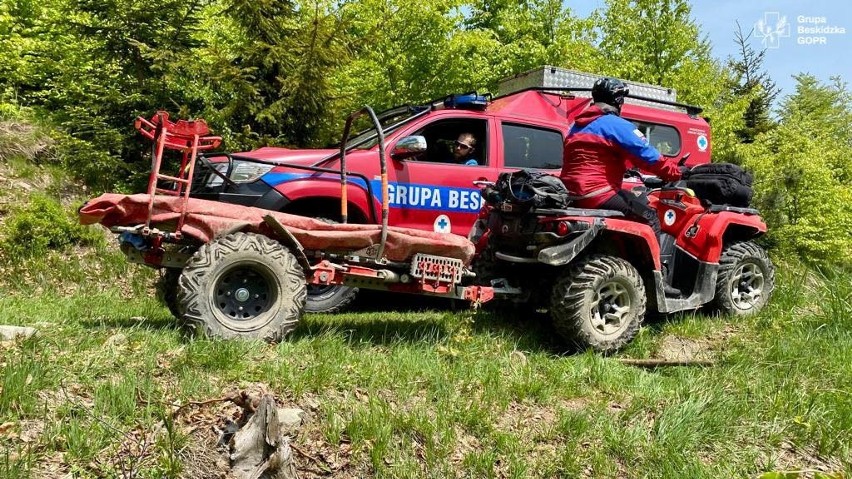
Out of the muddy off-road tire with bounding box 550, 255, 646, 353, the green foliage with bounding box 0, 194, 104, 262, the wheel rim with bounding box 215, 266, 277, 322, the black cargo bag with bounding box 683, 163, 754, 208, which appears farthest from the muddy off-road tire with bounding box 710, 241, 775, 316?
the green foliage with bounding box 0, 194, 104, 262

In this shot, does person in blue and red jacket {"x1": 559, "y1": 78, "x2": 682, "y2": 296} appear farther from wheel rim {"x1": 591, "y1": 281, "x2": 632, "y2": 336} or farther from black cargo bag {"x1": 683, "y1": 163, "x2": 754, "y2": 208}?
black cargo bag {"x1": 683, "y1": 163, "x2": 754, "y2": 208}

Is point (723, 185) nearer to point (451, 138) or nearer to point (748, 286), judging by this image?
point (748, 286)

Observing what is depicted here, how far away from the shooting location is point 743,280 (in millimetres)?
6523

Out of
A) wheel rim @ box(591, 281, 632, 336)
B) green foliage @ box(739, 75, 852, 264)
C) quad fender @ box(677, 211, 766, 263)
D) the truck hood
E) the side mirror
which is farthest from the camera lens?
green foliage @ box(739, 75, 852, 264)

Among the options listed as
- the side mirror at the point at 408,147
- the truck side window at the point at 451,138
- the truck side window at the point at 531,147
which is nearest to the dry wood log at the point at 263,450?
the side mirror at the point at 408,147

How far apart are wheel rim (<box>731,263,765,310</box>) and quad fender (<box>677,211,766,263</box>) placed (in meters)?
0.38

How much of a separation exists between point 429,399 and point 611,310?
7.09ft

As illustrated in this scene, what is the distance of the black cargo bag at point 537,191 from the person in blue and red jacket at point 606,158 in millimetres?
236

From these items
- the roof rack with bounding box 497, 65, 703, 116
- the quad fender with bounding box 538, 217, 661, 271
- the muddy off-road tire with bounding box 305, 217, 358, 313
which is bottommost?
the muddy off-road tire with bounding box 305, 217, 358, 313

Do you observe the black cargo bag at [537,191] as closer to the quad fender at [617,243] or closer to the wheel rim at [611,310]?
the quad fender at [617,243]

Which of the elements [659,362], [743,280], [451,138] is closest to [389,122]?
[451,138]

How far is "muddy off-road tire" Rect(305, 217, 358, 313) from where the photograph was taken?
20.2 feet

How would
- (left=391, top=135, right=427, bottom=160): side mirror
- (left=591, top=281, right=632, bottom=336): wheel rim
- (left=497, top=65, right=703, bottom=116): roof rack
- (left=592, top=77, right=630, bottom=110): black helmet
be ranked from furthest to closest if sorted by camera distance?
(left=497, top=65, right=703, bottom=116): roof rack < (left=391, top=135, right=427, bottom=160): side mirror < (left=592, top=77, right=630, bottom=110): black helmet < (left=591, top=281, right=632, bottom=336): wheel rim

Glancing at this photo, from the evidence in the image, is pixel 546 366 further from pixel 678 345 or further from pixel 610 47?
pixel 610 47
